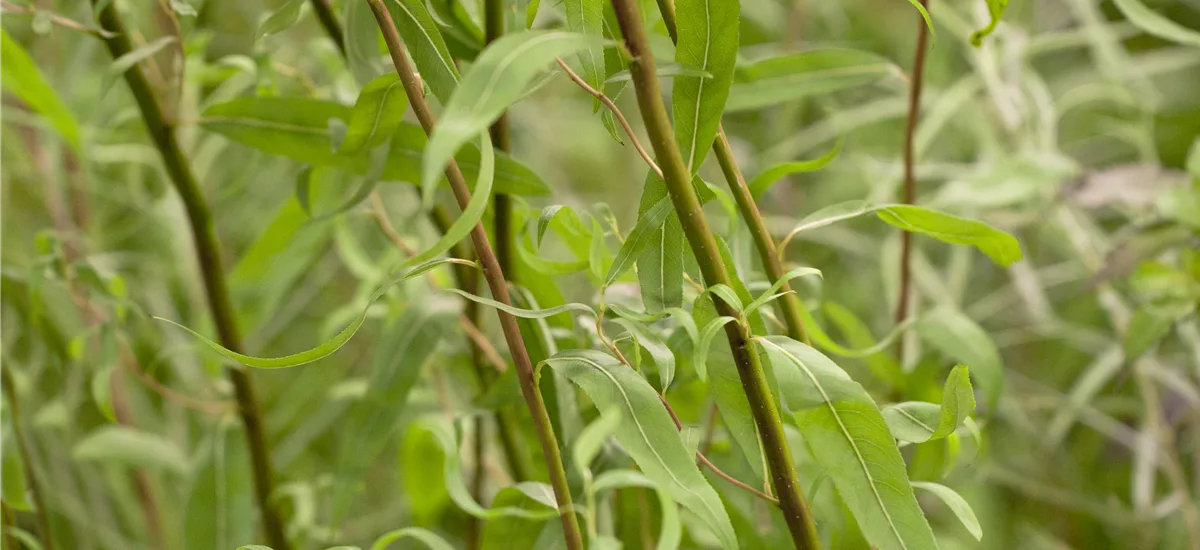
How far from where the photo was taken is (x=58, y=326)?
733mm

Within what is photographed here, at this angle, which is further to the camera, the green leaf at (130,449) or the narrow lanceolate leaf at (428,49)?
the green leaf at (130,449)

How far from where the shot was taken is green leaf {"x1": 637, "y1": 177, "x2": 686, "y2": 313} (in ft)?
1.02

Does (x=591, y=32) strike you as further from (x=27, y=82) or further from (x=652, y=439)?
(x=27, y=82)

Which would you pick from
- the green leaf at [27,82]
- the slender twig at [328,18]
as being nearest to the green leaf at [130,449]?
the green leaf at [27,82]

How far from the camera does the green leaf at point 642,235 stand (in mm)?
303

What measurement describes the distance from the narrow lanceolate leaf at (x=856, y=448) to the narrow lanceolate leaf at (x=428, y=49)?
0.14m

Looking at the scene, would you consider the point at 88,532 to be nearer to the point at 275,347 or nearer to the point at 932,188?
the point at 275,347

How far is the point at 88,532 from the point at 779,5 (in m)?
1.05

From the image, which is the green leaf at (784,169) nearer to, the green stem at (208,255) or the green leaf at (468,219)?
the green leaf at (468,219)

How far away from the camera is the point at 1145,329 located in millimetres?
494

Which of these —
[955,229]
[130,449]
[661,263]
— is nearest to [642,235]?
[661,263]

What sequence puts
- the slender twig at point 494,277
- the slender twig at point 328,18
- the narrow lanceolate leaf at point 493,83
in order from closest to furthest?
the narrow lanceolate leaf at point 493,83 → the slender twig at point 494,277 → the slender twig at point 328,18

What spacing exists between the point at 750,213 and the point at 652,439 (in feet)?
0.35

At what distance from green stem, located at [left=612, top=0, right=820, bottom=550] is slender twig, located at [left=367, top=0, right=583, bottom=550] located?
7 centimetres
